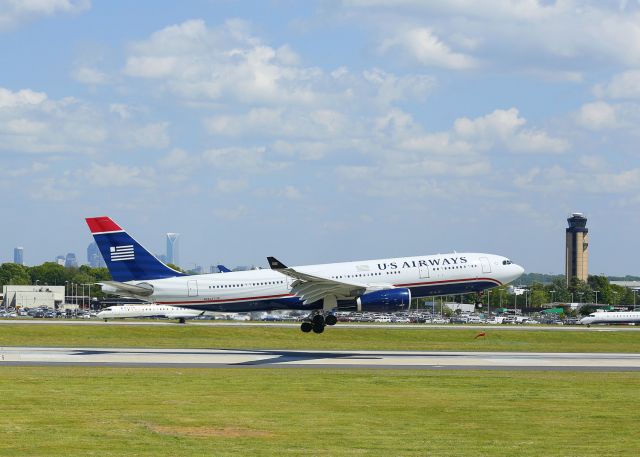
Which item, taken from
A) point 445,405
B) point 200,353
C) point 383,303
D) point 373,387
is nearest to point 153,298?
point 200,353

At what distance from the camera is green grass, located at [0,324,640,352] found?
229 ft

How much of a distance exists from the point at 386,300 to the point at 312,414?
107 ft

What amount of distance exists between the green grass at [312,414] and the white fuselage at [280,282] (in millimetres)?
20970

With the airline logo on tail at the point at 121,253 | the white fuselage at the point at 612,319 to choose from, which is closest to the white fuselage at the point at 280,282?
the airline logo on tail at the point at 121,253

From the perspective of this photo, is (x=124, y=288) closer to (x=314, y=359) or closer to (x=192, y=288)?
(x=192, y=288)

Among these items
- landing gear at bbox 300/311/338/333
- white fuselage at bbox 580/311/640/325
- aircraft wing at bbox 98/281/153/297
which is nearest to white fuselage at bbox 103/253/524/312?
aircraft wing at bbox 98/281/153/297

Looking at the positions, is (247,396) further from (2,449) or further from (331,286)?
(331,286)

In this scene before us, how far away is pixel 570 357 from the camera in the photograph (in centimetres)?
5934

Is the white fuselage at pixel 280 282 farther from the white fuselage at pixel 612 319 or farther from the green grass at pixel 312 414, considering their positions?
the white fuselage at pixel 612 319

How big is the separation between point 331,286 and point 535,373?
1998 centimetres

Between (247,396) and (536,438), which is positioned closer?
(536,438)

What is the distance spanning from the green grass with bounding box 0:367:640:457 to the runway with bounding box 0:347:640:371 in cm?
467

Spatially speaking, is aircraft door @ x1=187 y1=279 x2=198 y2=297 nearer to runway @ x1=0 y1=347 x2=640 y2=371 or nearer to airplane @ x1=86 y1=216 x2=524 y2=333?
airplane @ x1=86 y1=216 x2=524 y2=333

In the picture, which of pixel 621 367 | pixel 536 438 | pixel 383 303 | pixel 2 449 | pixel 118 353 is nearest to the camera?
pixel 2 449
